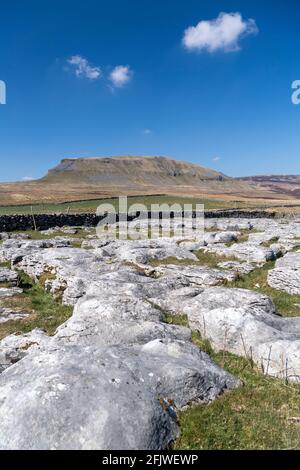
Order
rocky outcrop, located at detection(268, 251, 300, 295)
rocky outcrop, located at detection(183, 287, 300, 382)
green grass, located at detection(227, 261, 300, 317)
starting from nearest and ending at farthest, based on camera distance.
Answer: rocky outcrop, located at detection(183, 287, 300, 382) → green grass, located at detection(227, 261, 300, 317) → rocky outcrop, located at detection(268, 251, 300, 295)

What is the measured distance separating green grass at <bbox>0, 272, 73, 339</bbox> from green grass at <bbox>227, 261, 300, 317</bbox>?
31.4 feet

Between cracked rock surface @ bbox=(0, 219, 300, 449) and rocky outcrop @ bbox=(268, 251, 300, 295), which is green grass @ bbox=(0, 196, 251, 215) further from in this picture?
rocky outcrop @ bbox=(268, 251, 300, 295)

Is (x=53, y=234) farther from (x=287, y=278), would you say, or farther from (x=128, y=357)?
(x=128, y=357)

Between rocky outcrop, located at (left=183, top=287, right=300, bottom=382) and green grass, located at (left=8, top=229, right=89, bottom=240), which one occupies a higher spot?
rocky outcrop, located at (left=183, top=287, right=300, bottom=382)

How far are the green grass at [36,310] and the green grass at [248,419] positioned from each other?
795 centimetres

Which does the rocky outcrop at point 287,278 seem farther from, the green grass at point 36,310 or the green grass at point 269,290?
the green grass at point 36,310

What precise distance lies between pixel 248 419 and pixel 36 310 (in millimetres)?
12855

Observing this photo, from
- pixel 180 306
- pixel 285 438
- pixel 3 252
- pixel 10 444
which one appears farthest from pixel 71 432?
pixel 3 252

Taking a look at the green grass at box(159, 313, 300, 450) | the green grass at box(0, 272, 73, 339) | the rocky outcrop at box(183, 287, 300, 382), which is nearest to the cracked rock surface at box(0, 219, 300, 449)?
the rocky outcrop at box(183, 287, 300, 382)

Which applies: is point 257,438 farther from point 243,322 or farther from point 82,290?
point 82,290

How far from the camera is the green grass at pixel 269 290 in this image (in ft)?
54.5

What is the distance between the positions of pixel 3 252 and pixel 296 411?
28.6 meters

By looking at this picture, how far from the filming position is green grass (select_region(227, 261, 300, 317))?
16.6 meters

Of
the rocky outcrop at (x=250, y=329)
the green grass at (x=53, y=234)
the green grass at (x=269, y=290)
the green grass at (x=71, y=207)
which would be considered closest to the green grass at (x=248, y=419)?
the rocky outcrop at (x=250, y=329)
